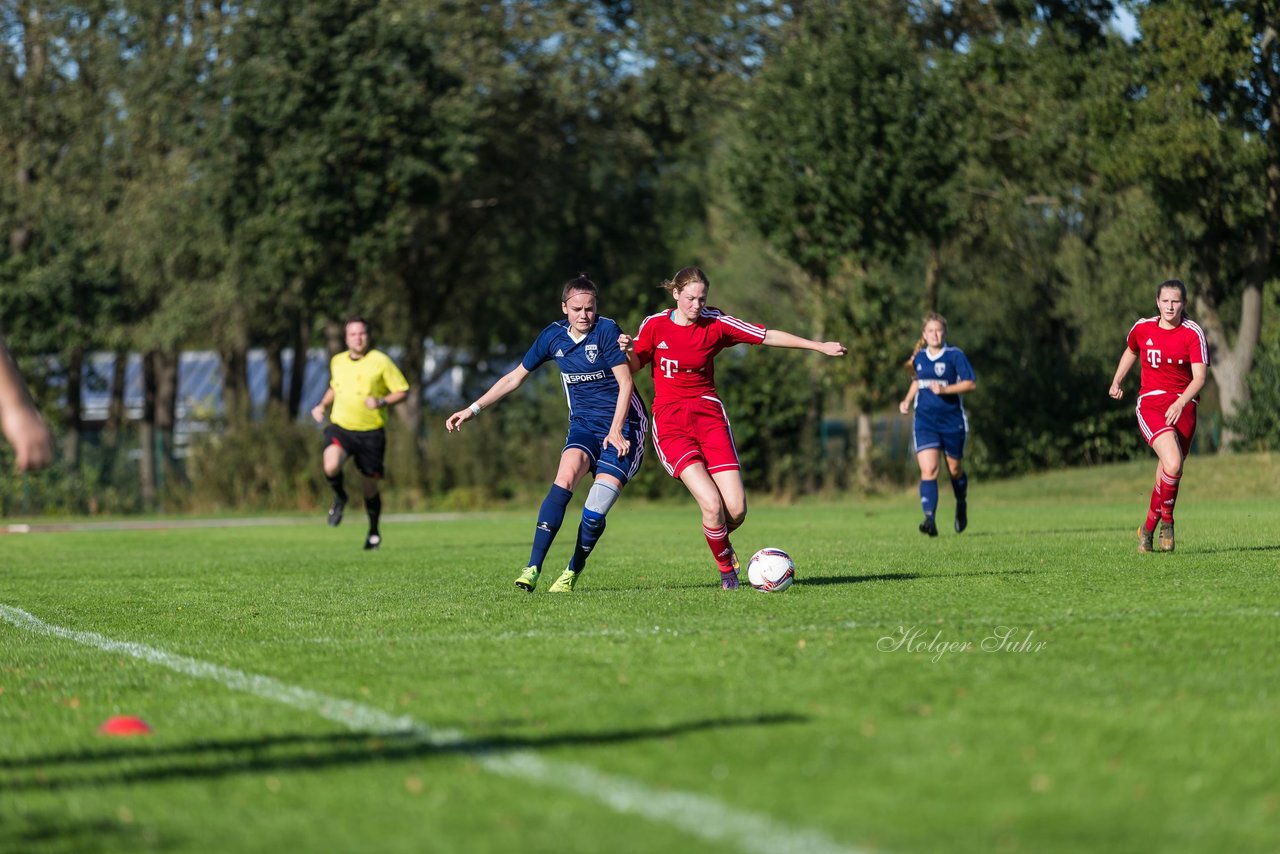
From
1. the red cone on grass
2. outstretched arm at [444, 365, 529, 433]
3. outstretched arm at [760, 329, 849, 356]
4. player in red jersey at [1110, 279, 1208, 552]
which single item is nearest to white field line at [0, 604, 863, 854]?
the red cone on grass

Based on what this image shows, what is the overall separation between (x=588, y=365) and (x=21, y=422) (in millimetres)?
6647

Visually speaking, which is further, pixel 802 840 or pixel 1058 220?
pixel 1058 220

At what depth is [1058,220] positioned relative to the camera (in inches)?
1796

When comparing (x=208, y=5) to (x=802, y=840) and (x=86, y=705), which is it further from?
(x=802, y=840)

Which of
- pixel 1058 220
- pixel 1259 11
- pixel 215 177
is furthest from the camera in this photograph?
pixel 1058 220

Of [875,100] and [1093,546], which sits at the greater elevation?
[875,100]

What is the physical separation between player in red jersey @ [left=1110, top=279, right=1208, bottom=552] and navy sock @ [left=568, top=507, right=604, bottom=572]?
4.64 m

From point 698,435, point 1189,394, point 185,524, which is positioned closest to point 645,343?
point 698,435

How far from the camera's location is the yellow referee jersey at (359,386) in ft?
55.4

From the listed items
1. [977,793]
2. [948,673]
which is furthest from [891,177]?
[977,793]

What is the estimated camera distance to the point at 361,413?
672 inches

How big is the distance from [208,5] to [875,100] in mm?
14610

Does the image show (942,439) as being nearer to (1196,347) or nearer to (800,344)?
(1196,347)

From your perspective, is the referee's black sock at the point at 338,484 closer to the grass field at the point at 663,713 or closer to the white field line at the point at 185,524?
the grass field at the point at 663,713
